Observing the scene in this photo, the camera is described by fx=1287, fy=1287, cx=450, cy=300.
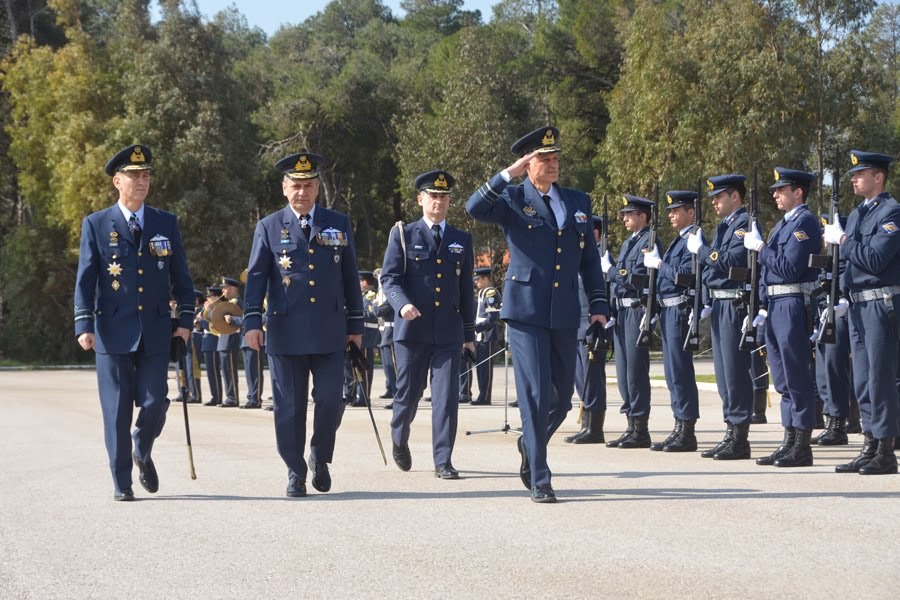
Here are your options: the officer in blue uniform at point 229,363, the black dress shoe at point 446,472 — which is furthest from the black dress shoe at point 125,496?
the officer in blue uniform at point 229,363

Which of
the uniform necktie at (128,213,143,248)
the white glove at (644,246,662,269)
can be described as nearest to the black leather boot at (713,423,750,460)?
the white glove at (644,246,662,269)

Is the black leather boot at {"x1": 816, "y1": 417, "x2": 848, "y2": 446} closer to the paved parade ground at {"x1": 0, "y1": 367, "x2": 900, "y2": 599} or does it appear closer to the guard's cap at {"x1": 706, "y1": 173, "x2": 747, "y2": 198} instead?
the paved parade ground at {"x1": 0, "y1": 367, "x2": 900, "y2": 599}

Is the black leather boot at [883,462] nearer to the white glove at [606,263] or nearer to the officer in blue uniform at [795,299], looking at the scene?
the officer in blue uniform at [795,299]

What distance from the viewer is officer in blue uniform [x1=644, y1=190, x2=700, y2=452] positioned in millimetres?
11328

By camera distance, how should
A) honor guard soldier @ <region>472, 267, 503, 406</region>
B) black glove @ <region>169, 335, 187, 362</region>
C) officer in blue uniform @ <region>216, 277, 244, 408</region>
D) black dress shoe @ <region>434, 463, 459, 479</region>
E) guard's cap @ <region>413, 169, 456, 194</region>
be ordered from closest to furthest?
black glove @ <region>169, 335, 187, 362</region> < black dress shoe @ <region>434, 463, 459, 479</region> < guard's cap @ <region>413, 169, 456, 194</region> < honor guard soldier @ <region>472, 267, 503, 406</region> < officer in blue uniform @ <region>216, 277, 244, 408</region>

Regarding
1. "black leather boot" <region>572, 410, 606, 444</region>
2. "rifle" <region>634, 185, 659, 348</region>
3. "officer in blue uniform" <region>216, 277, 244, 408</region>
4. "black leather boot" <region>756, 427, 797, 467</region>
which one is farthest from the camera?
"officer in blue uniform" <region>216, 277, 244, 408</region>

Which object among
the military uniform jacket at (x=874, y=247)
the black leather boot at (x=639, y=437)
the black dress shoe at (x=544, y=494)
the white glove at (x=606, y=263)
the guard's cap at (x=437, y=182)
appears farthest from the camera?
the white glove at (x=606, y=263)

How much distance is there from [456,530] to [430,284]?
10.2ft

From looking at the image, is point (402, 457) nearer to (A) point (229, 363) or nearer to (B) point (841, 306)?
(B) point (841, 306)

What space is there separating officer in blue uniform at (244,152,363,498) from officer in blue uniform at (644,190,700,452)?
12.4ft

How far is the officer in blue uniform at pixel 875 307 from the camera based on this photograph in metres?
9.37

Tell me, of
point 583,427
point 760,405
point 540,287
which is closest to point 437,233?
point 540,287

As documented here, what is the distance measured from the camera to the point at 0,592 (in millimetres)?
5770

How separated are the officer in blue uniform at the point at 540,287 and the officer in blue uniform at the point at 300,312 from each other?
44.8 inches
